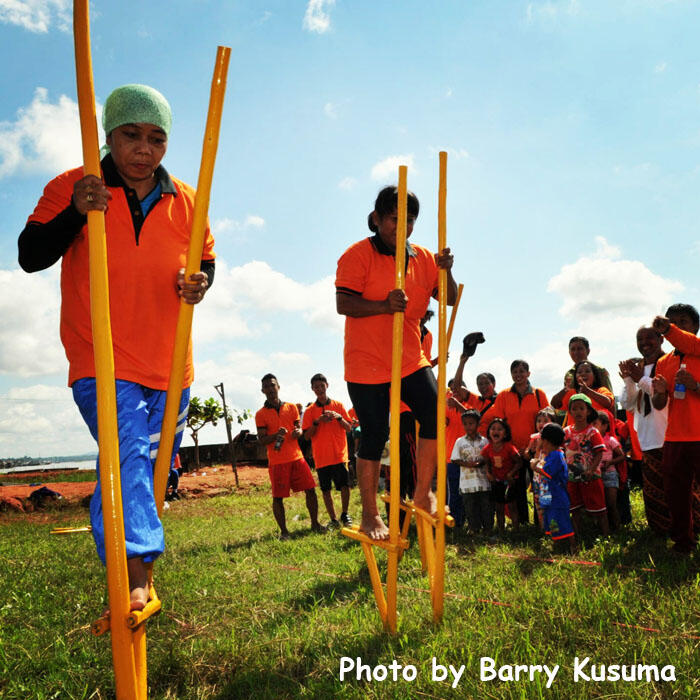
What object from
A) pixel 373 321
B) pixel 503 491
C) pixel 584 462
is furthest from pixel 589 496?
pixel 373 321

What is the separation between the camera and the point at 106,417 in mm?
2150

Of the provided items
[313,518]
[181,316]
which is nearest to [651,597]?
[181,316]

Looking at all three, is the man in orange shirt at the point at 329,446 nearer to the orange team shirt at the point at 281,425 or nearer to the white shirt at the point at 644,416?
the orange team shirt at the point at 281,425

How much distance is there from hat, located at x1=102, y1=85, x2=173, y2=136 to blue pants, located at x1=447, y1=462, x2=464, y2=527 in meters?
6.62

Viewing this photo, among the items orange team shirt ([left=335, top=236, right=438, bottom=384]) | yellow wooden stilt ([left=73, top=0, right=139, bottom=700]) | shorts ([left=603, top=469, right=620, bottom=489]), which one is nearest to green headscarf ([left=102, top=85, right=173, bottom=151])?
yellow wooden stilt ([left=73, top=0, right=139, bottom=700])

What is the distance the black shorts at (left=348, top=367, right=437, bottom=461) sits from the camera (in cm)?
419

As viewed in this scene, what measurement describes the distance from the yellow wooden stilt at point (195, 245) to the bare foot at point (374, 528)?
5.21 feet

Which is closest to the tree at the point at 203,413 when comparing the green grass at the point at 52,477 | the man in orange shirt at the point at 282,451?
the green grass at the point at 52,477

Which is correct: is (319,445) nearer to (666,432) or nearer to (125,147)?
(666,432)

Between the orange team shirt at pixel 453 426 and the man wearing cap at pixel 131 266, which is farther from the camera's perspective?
the orange team shirt at pixel 453 426

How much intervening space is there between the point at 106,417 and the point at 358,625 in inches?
87.5

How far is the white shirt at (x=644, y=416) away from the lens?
242 inches

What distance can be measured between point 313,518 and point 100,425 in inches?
294

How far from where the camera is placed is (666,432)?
5.73 meters
